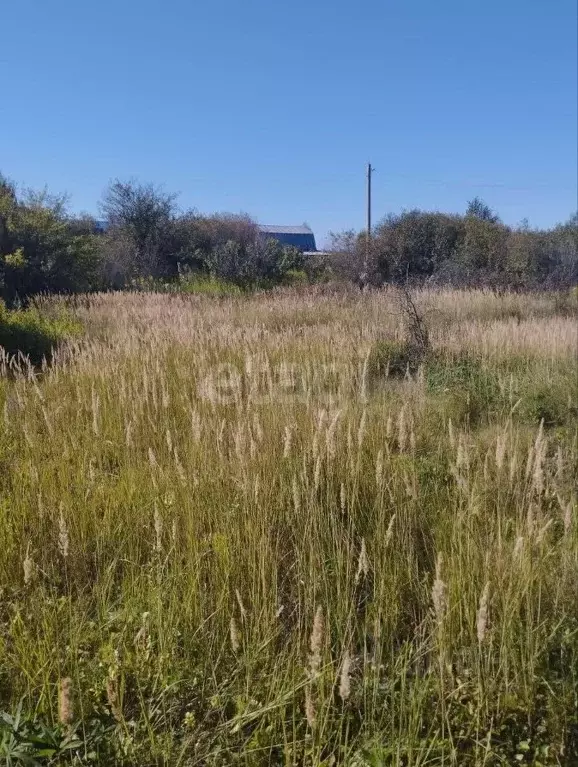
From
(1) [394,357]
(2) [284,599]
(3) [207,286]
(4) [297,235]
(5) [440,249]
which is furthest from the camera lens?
(4) [297,235]

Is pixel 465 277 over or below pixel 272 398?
over

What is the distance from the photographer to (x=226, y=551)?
6.23ft

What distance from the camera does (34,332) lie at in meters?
7.09

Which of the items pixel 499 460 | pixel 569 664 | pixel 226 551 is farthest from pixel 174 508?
pixel 569 664

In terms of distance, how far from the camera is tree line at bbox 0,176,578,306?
1184 centimetres

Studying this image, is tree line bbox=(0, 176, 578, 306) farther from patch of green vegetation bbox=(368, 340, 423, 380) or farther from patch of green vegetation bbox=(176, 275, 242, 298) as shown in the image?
patch of green vegetation bbox=(368, 340, 423, 380)

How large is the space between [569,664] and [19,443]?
2664mm

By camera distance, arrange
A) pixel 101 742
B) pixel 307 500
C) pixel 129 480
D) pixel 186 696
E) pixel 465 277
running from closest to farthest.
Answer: pixel 101 742, pixel 186 696, pixel 307 500, pixel 129 480, pixel 465 277

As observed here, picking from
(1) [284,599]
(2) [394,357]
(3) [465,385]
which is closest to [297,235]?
(2) [394,357]

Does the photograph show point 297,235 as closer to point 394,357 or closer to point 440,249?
point 440,249

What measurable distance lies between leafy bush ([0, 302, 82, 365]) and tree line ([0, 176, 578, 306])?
2.95 m

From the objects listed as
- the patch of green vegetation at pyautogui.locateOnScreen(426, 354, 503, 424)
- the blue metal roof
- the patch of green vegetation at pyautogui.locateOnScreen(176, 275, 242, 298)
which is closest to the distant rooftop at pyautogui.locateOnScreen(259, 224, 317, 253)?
the blue metal roof

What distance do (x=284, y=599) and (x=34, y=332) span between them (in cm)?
615

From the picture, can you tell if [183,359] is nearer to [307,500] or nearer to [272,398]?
[272,398]
